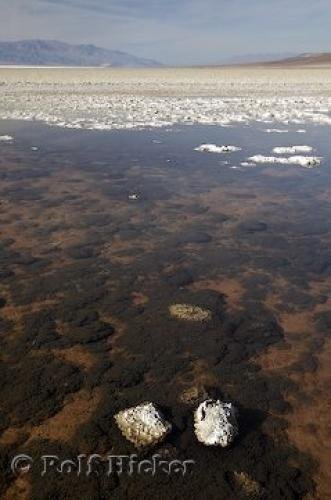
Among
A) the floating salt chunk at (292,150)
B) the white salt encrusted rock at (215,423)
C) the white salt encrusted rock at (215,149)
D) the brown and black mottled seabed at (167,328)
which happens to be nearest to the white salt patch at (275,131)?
the floating salt chunk at (292,150)

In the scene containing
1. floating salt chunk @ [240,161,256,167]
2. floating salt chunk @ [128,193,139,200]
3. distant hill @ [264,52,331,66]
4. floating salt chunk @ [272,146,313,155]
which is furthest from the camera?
distant hill @ [264,52,331,66]

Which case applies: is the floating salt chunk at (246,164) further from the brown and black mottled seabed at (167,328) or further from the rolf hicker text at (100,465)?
the rolf hicker text at (100,465)

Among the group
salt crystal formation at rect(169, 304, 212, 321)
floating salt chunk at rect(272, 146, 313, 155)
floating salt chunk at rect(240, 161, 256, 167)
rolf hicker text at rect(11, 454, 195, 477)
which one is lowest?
floating salt chunk at rect(272, 146, 313, 155)

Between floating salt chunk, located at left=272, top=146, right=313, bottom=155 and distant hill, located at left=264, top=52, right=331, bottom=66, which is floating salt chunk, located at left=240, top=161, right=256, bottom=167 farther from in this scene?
distant hill, located at left=264, top=52, right=331, bottom=66

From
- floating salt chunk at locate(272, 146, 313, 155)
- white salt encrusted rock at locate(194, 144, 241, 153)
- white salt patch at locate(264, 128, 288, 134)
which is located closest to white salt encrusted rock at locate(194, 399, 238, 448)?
white salt encrusted rock at locate(194, 144, 241, 153)

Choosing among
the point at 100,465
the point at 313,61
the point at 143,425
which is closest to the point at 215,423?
the point at 143,425

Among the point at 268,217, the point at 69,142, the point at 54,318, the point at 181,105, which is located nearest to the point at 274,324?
the point at 54,318
